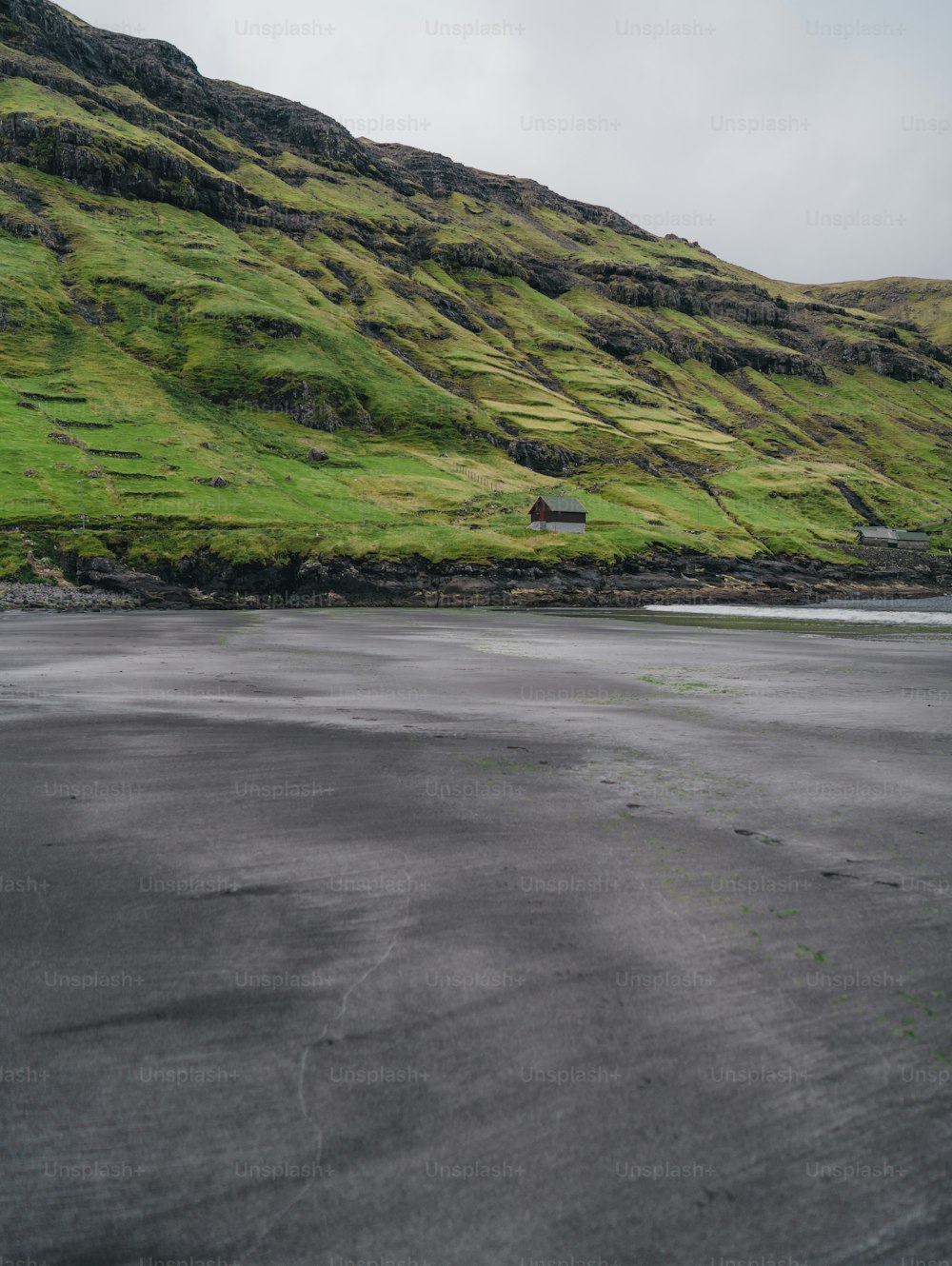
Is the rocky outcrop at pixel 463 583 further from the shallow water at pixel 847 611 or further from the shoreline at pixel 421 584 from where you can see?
the shallow water at pixel 847 611

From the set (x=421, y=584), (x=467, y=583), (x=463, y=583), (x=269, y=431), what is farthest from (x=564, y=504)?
(x=269, y=431)

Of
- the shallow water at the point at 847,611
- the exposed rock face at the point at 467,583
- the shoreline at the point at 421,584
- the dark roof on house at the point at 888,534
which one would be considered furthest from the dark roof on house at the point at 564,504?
the dark roof on house at the point at 888,534

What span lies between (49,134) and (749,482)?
628ft

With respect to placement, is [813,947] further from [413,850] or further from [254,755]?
[254,755]

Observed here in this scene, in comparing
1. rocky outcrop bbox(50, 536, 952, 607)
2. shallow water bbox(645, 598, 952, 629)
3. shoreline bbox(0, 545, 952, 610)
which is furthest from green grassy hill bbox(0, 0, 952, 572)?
shallow water bbox(645, 598, 952, 629)

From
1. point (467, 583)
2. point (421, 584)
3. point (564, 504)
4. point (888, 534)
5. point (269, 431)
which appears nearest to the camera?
point (421, 584)

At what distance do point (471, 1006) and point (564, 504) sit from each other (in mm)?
116028

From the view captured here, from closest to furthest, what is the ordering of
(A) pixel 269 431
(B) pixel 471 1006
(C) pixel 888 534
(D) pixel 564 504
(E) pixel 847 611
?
(B) pixel 471 1006
(E) pixel 847 611
(D) pixel 564 504
(A) pixel 269 431
(C) pixel 888 534

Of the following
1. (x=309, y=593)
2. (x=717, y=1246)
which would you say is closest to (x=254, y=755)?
(x=717, y=1246)

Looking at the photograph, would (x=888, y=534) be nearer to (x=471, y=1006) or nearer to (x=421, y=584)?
(x=421, y=584)

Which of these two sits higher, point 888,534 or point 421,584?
point 888,534

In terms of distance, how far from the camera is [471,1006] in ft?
18.9

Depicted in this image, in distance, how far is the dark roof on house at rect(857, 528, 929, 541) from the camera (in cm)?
15438

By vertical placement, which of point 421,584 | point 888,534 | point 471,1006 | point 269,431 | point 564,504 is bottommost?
point 471,1006
